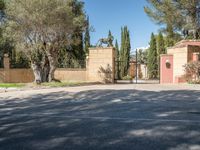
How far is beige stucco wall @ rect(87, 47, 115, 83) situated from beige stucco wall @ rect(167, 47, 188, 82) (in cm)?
487

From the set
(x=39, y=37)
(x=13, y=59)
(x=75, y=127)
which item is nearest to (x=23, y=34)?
(x=39, y=37)

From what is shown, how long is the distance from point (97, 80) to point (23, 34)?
21.7 feet

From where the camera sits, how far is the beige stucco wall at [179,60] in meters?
26.1

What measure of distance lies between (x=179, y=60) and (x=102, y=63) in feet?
19.5

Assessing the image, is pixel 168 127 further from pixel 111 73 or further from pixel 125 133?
pixel 111 73

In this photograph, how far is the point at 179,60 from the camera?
26.7 m

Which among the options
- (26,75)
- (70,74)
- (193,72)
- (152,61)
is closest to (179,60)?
(193,72)

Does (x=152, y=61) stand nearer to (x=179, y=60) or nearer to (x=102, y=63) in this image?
(x=179, y=60)

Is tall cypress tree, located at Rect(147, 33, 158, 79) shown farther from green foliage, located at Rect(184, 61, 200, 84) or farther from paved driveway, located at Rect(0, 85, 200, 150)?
paved driveway, located at Rect(0, 85, 200, 150)

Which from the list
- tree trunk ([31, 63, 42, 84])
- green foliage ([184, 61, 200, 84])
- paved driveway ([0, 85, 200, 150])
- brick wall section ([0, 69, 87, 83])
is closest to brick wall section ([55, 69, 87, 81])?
brick wall section ([0, 69, 87, 83])

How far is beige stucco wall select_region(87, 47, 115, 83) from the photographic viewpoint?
87.4 feet

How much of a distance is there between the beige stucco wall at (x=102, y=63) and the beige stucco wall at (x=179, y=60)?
4.87 metres

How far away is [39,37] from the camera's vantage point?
2583 centimetres

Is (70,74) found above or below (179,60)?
below
